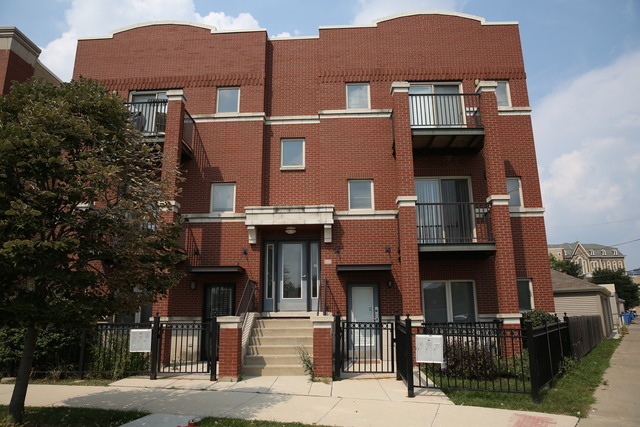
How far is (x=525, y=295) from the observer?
13.3 m

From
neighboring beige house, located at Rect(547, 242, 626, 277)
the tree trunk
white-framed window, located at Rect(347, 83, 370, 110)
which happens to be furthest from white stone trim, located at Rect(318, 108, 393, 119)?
neighboring beige house, located at Rect(547, 242, 626, 277)

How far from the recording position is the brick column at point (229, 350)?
936cm

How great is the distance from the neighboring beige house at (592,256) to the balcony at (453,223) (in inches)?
4978

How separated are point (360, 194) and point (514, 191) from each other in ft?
16.8

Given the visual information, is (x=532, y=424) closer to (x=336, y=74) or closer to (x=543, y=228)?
(x=543, y=228)

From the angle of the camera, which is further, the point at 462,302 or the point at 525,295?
the point at 525,295

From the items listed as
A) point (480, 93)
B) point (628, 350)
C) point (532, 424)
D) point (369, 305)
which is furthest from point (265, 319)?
point (628, 350)

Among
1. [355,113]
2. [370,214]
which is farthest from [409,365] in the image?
[355,113]

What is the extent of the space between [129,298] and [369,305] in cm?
796

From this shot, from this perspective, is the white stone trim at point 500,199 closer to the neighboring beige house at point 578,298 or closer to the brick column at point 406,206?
the brick column at point 406,206

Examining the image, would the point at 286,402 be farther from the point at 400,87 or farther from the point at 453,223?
the point at 400,87

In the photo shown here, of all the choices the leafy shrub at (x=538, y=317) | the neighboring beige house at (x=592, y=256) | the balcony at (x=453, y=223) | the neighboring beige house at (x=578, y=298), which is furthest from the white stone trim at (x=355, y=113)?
the neighboring beige house at (x=592, y=256)

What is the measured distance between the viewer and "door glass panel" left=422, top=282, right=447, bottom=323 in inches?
519

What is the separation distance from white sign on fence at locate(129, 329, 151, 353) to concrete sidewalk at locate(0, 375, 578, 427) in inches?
26.2
